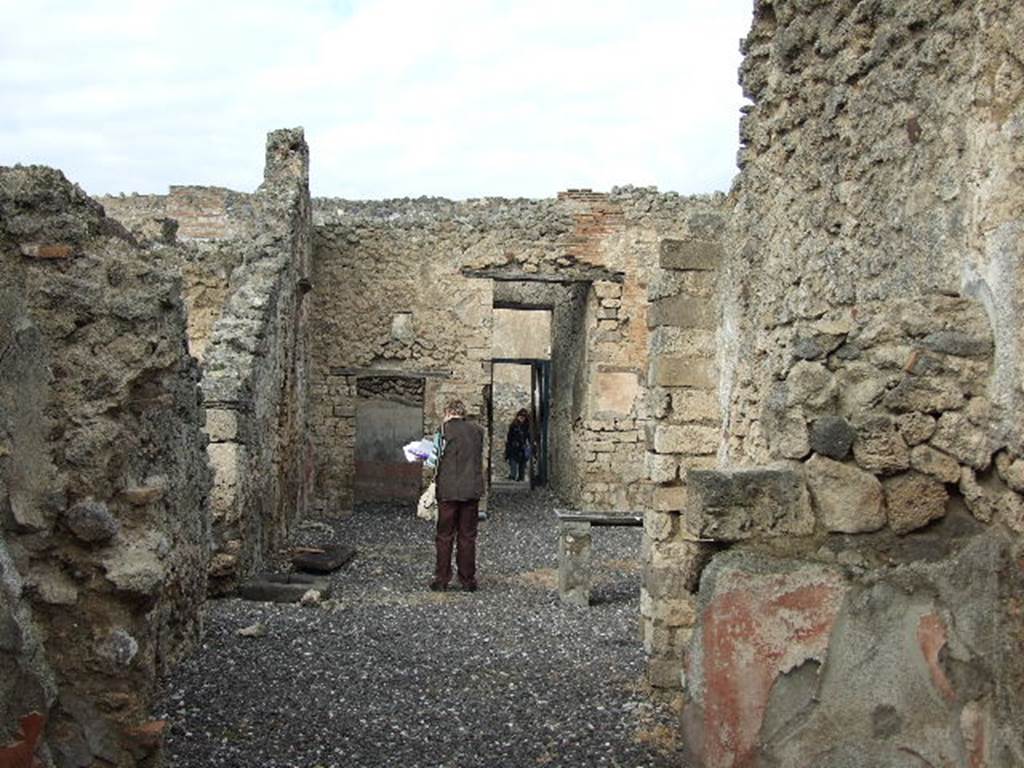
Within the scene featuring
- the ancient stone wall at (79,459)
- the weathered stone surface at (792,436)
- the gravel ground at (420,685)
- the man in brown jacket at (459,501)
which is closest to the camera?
the weathered stone surface at (792,436)

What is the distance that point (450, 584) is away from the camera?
9.48 meters

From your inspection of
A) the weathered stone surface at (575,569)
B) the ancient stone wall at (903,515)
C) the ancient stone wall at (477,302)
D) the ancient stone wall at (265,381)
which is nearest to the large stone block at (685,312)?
the ancient stone wall at (903,515)

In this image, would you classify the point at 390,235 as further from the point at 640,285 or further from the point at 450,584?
the point at 450,584

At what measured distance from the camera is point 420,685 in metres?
5.95

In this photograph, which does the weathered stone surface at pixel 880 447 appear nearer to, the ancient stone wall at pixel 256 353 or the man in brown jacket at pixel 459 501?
the ancient stone wall at pixel 256 353

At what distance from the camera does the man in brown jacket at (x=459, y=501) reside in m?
9.13

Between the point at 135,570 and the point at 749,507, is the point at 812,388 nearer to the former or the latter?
the point at 749,507

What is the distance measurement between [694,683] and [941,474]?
93cm

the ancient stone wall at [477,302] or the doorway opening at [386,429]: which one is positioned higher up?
the ancient stone wall at [477,302]

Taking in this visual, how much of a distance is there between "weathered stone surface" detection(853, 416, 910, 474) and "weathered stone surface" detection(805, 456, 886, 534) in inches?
1.5

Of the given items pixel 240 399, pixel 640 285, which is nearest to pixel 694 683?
pixel 240 399

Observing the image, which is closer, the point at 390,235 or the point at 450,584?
the point at 450,584

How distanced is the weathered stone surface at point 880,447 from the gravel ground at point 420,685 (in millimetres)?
2129

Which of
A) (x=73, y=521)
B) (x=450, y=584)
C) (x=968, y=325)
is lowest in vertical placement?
(x=450, y=584)
